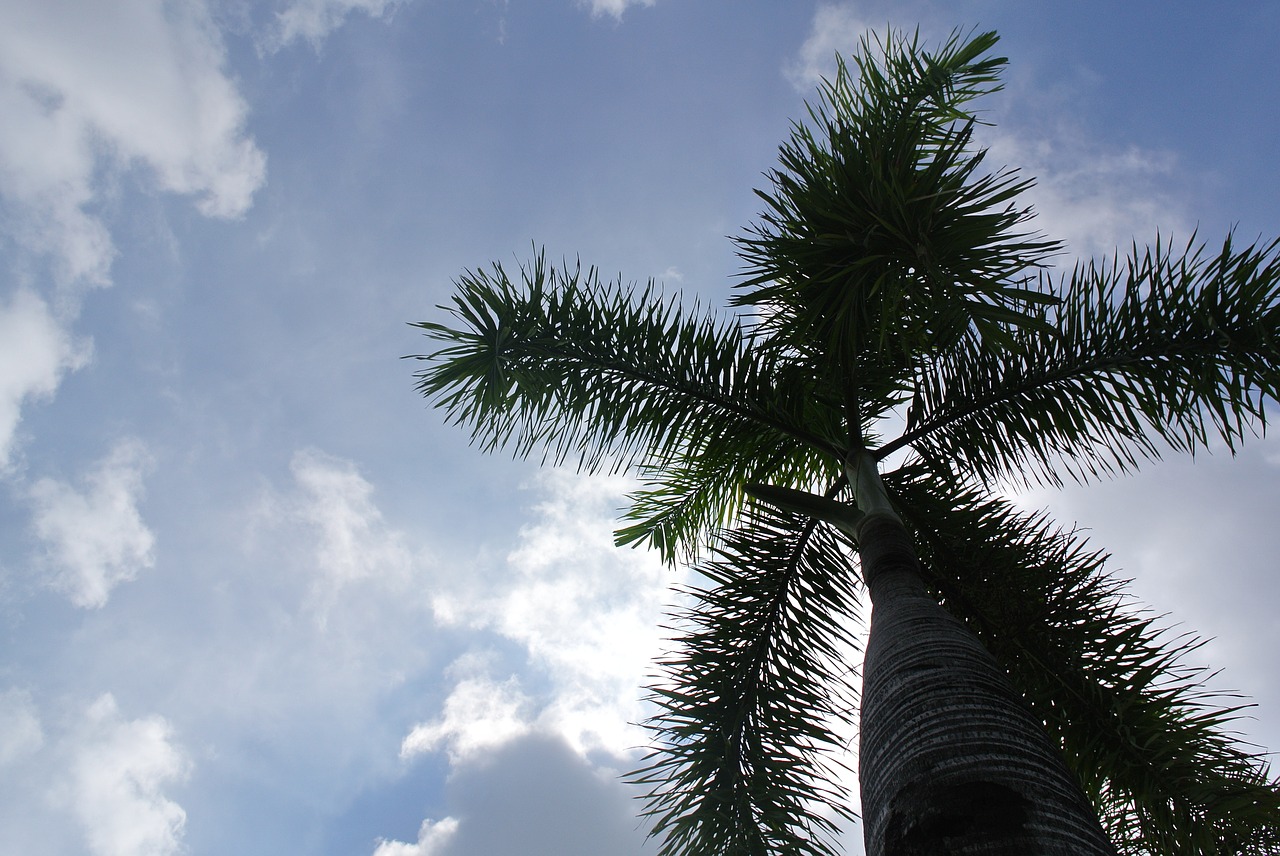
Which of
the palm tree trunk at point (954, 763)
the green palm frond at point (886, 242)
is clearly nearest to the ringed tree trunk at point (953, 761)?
the palm tree trunk at point (954, 763)

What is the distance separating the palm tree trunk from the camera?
1782 mm

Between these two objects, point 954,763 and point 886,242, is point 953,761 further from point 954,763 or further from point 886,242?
point 886,242

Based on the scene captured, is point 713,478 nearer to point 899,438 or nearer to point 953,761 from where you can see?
point 899,438

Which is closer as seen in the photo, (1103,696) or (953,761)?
(953,761)

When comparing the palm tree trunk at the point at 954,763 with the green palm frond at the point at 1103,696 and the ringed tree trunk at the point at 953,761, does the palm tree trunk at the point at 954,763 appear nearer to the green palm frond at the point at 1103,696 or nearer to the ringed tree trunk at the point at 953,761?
the ringed tree trunk at the point at 953,761

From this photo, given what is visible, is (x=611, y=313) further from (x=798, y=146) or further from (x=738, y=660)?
(x=738, y=660)

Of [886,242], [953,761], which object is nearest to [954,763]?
[953,761]

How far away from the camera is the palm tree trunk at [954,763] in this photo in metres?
1.78

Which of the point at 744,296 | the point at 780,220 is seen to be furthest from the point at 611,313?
the point at 780,220

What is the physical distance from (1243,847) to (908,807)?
284cm

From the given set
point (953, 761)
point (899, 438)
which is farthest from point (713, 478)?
point (953, 761)

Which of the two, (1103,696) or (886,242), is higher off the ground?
(886,242)

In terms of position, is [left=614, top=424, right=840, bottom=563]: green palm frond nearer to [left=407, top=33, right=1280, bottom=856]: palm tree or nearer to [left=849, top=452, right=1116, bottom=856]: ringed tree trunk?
[left=407, top=33, right=1280, bottom=856]: palm tree

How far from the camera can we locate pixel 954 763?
2.00m
